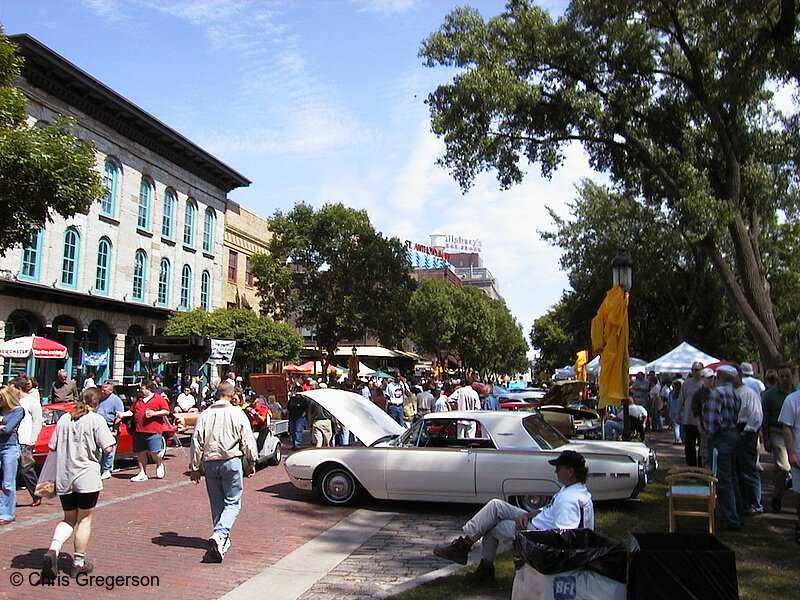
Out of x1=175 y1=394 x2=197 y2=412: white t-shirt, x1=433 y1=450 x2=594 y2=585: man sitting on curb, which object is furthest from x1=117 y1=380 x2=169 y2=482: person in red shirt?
x1=433 y1=450 x2=594 y2=585: man sitting on curb

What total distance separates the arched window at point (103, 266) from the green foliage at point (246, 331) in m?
3.32

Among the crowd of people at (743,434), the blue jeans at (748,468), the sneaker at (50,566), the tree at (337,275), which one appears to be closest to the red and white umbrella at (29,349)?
the sneaker at (50,566)

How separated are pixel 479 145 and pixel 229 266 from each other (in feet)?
88.4

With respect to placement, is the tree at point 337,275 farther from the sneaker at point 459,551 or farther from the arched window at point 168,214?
the sneaker at point 459,551

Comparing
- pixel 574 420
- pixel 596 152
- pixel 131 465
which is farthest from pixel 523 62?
pixel 131 465

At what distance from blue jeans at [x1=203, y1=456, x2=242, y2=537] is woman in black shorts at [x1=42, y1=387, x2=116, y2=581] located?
1.00 m

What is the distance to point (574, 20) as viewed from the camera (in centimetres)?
1661

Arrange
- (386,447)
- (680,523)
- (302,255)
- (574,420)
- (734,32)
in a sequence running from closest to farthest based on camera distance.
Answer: (680,523), (386,447), (734,32), (574,420), (302,255)

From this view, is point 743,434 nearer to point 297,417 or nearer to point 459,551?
point 459,551

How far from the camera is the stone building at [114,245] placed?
26266 mm

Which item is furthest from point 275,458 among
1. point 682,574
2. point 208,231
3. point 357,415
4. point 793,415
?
point 208,231

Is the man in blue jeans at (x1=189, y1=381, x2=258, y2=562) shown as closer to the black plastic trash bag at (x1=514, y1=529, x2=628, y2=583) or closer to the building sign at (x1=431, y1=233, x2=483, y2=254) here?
the black plastic trash bag at (x1=514, y1=529, x2=628, y2=583)

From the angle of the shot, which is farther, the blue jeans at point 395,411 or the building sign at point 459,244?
the building sign at point 459,244

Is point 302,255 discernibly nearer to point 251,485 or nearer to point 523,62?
point 523,62
